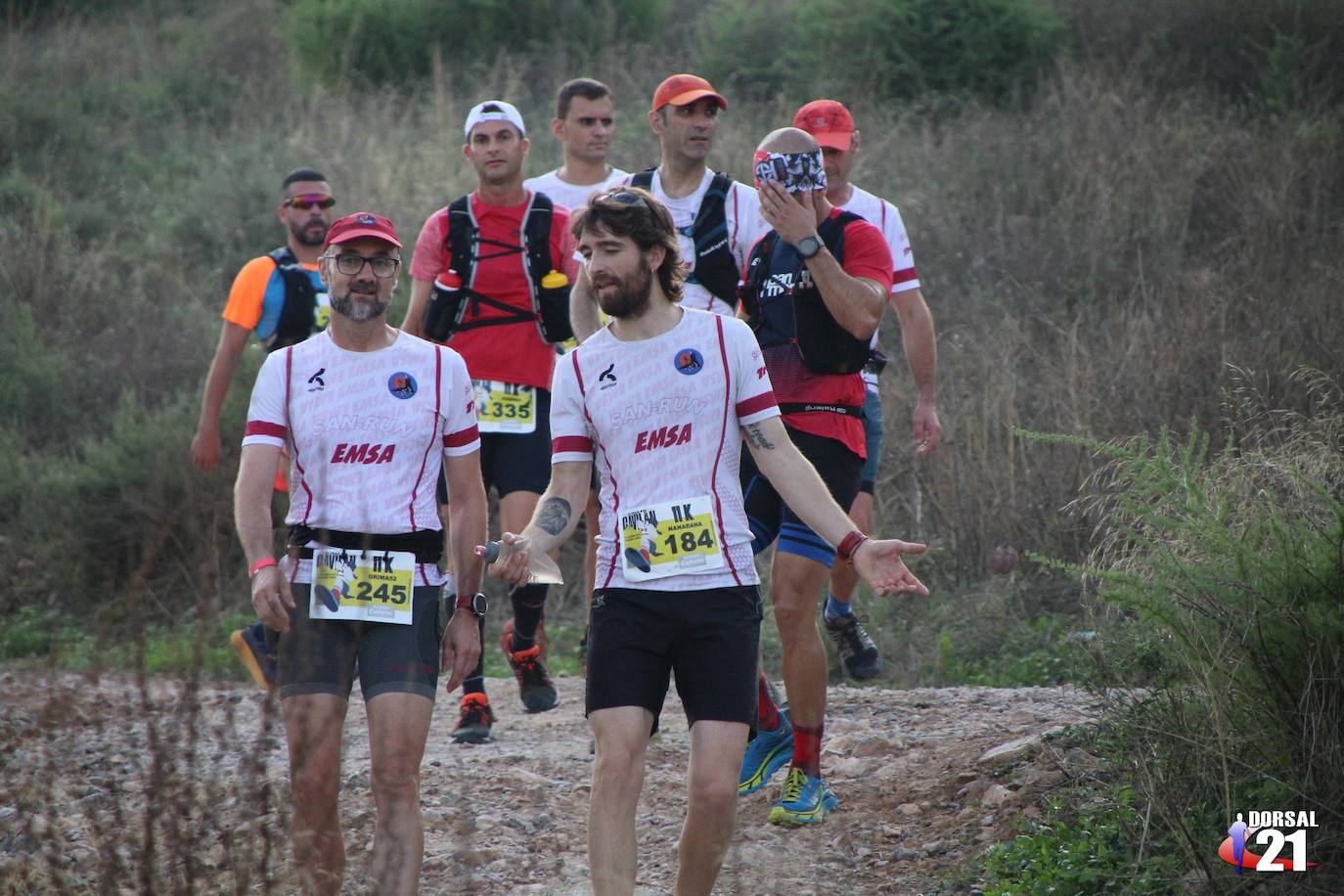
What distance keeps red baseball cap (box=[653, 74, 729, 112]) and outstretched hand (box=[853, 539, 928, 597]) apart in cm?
309

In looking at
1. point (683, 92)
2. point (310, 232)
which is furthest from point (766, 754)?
point (310, 232)

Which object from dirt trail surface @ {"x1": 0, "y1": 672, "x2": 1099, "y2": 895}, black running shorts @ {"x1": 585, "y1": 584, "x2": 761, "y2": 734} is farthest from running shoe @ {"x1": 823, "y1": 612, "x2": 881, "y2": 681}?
black running shorts @ {"x1": 585, "y1": 584, "x2": 761, "y2": 734}

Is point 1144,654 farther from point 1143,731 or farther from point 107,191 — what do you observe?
point 107,191

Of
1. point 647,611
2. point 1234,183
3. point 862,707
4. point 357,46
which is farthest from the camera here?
point 357,46

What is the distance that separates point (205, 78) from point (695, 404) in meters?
18.3

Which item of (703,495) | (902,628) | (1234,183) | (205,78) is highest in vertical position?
(205,78)

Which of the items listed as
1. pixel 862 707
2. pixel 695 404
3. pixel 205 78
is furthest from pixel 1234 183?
pixel 205 78

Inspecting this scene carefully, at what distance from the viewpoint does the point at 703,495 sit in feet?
14.3

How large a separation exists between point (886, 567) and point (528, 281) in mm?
3464

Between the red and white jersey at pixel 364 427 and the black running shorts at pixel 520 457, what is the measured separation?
7.03 feet

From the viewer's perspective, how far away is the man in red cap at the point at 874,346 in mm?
7102

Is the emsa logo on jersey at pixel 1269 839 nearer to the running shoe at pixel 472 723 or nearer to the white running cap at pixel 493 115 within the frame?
the running shoe at pixel 472 723

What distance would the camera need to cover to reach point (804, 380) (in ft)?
18.5

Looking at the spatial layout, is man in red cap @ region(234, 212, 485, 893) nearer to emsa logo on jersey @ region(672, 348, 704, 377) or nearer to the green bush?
emsa logo on jersey @ region(672, 348, 704, 377)
